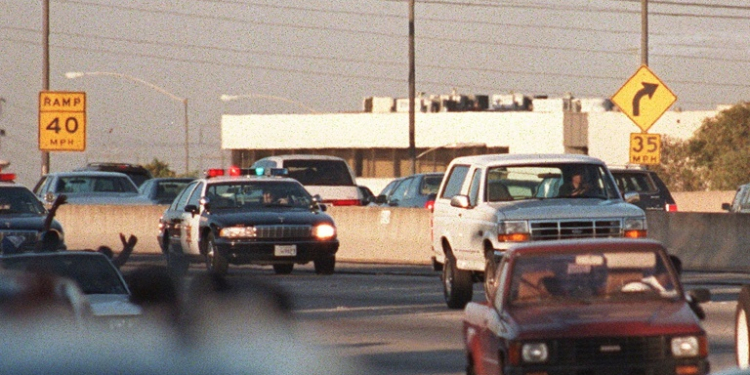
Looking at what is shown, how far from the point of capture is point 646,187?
31.0 metres

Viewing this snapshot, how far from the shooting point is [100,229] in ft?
112

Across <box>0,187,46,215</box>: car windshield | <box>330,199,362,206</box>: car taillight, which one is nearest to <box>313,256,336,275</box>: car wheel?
<box>0,187,46,215</box>: car windshield

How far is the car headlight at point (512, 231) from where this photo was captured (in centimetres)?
1755

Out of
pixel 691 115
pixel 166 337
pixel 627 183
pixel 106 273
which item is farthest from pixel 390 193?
pixel 691 115

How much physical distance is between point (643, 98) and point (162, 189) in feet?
47.5

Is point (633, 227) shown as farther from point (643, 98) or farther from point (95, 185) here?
point (95, 185)

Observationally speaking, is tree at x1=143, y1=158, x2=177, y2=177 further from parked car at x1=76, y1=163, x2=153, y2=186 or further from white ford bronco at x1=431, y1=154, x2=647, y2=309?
white ford bronco at x1=431, y1=154, x2=647, y2=309

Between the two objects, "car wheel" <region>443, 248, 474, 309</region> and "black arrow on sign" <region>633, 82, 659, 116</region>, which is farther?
"black arrow on sign" <region>633, 82, 659, 116</region>

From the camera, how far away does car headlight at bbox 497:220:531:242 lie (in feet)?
57.6

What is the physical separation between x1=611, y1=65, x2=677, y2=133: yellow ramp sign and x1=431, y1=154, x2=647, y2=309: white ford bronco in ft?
32.4

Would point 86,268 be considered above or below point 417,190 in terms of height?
below

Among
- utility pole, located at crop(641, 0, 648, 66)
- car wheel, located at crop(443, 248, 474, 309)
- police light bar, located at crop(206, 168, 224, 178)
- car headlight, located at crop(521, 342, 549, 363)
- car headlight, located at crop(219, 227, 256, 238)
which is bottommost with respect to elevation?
car wheel, located at crop(443, 248, 474, 309)

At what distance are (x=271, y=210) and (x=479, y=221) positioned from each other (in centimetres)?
753

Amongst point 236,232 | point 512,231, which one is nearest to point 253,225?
point 236,232
